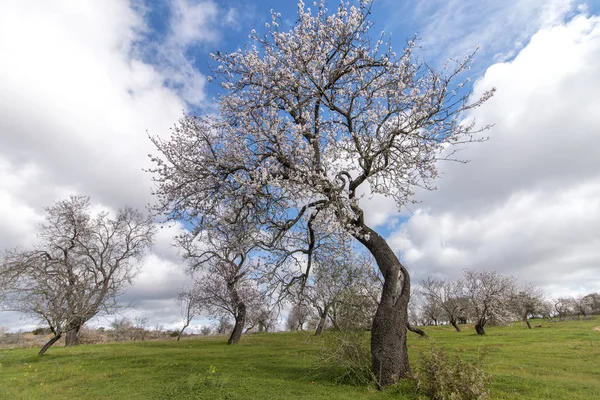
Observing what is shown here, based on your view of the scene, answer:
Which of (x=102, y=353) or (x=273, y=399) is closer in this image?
(x=273, y=399)

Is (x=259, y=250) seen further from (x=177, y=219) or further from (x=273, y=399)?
(x=273, y=399)

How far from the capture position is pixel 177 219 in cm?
1286

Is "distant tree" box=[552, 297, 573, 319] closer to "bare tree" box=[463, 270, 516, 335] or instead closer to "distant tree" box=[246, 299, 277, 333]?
"bare tree" box=[463, 270, 516, 335]

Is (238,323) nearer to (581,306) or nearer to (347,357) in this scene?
(347,357)

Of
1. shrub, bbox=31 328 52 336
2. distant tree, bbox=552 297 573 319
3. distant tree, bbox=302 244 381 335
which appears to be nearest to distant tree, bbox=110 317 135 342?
shrub, bbox=31 328 52 336

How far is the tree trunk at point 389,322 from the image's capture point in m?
11.0

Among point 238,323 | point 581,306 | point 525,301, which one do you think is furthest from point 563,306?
→ point 238,323

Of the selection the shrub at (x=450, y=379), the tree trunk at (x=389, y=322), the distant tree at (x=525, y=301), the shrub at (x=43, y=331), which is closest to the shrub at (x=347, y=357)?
the tree trunk at (x=389, y=322)

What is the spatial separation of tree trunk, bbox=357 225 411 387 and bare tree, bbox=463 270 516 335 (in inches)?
1323

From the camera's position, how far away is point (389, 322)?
1145cm

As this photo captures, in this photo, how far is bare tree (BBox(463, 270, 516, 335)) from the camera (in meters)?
39.6

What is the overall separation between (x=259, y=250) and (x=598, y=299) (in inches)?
4569

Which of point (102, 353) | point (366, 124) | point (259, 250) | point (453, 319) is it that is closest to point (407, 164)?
point (366, 124)

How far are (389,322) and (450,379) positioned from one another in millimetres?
2653
